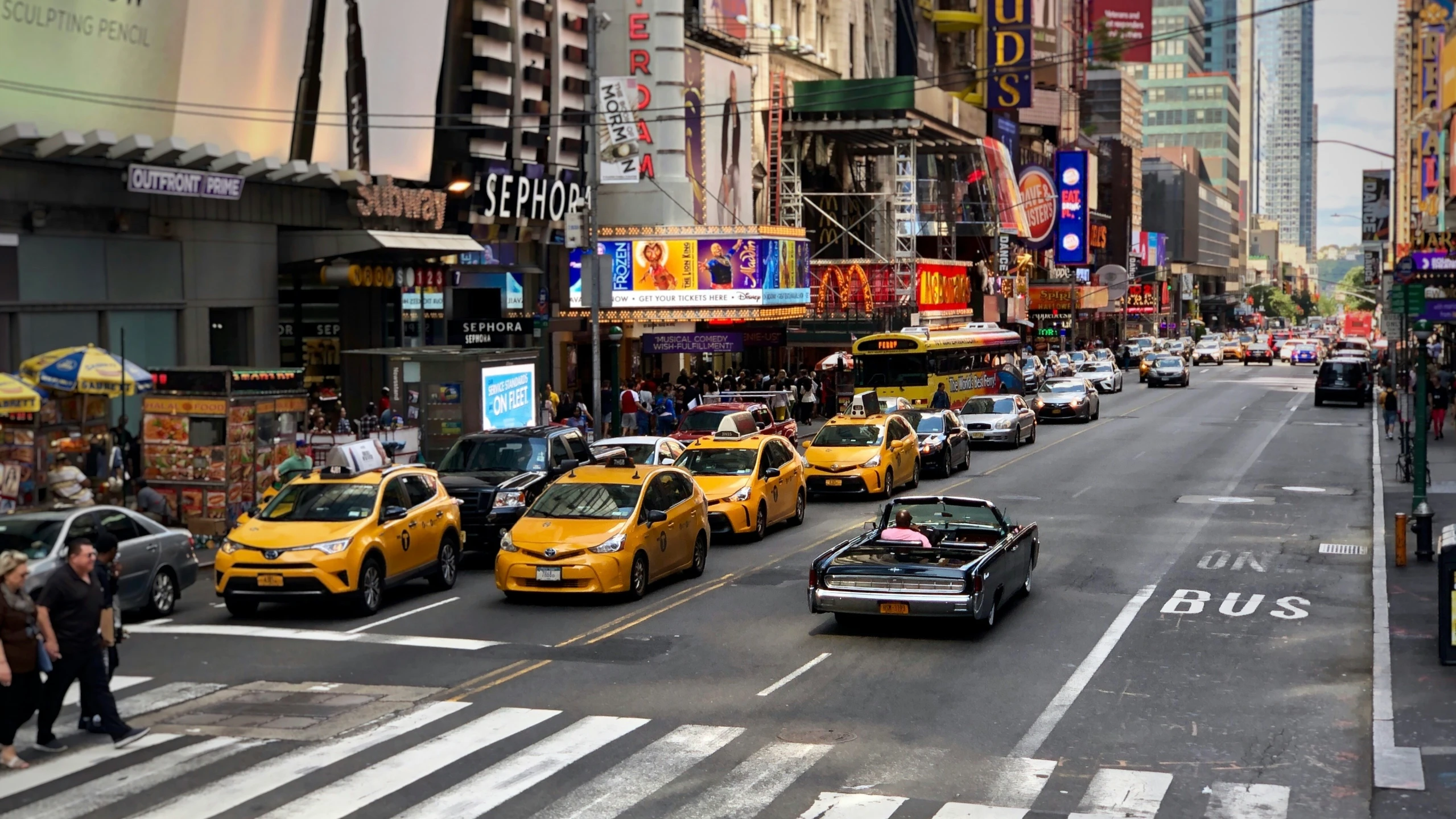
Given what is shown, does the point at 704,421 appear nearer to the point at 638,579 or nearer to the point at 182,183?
the point at 182,183

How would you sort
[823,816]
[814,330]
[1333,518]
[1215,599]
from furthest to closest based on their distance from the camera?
[814,330] → [1333,518] → [1215,599] → [823,816]

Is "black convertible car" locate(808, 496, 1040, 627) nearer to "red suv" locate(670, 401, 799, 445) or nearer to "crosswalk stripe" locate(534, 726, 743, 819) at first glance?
"crosswalk stripe" locate(534, 726, 743, 819)

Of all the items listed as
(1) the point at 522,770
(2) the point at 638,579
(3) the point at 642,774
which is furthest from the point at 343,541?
(3) the point at 642,774

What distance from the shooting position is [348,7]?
39344 mm

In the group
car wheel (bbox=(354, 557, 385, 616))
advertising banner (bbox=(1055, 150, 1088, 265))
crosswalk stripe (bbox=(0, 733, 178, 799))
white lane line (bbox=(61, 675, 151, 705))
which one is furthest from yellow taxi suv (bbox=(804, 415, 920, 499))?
advertising banner (bbox=(1055, 150, 1088, 265))

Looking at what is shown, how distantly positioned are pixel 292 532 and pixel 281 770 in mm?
7460

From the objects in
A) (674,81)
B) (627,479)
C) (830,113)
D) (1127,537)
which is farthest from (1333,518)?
(830,113)

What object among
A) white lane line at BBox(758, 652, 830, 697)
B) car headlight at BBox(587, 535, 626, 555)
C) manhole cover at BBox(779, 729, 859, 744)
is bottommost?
white lane line at BBox(758, 652, 830, 697)

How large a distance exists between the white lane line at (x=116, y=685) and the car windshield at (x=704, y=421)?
2017 centimetres

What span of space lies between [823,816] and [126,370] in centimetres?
1909

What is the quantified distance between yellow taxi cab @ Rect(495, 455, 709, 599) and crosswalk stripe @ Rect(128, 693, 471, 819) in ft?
17.4

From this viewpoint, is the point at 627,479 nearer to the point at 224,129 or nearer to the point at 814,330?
the point at 224,129

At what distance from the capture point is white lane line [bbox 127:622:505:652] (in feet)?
58.3

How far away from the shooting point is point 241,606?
1958cm
